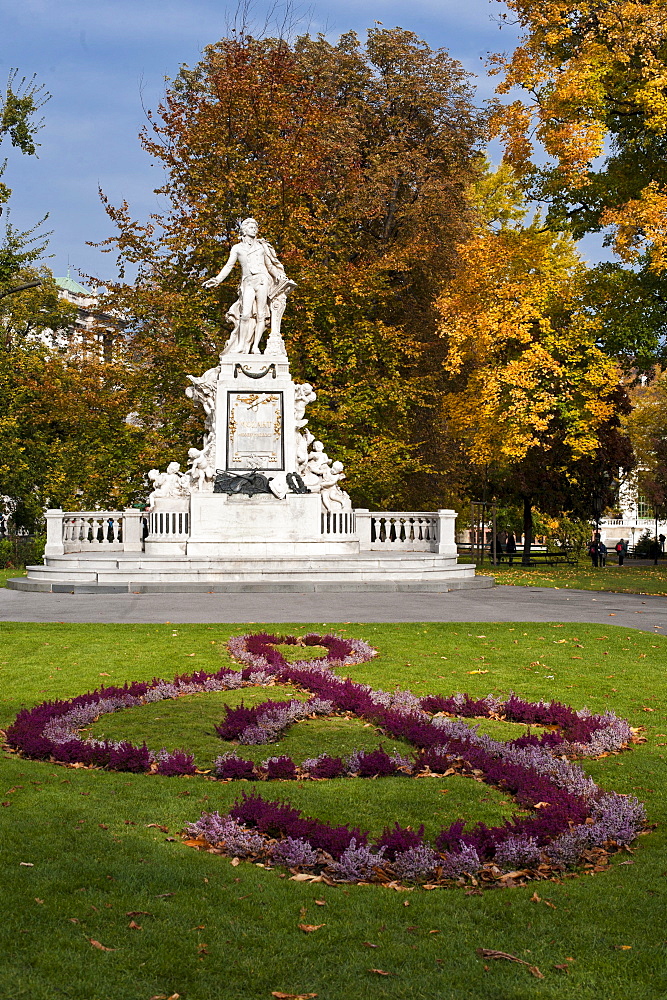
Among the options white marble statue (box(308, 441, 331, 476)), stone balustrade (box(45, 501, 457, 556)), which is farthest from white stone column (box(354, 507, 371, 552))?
white marble statue (box(308, 441, 331, 476))

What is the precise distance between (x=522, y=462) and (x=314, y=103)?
15.3 m

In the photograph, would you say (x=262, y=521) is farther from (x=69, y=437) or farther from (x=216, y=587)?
(x=69, y=437)

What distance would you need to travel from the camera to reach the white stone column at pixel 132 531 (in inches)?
1030

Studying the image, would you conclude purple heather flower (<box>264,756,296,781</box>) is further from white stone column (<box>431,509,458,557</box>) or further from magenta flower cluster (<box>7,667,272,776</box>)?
white stone column (<box>431,509,458,557</box>)

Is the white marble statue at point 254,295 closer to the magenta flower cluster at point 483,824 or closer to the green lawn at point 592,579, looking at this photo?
the green lawn at point 592,579

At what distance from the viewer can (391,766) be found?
696cm

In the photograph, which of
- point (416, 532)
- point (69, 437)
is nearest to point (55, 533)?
point (416, 532)

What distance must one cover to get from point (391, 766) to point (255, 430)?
18.9 metres

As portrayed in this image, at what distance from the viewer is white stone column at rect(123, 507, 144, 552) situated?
26.2m

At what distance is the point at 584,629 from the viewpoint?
580 inches

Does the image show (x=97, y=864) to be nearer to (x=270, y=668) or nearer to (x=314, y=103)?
(x=270, y=668)

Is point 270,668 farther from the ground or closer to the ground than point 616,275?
closer to the ground

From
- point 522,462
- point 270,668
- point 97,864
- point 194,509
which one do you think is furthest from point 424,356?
point 97,864

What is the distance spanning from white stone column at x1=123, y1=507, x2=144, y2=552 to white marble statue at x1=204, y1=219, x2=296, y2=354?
4.88m
